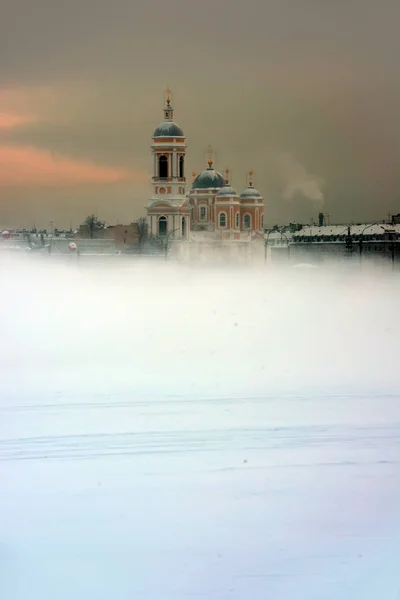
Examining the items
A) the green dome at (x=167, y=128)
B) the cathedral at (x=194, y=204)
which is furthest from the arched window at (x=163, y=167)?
the green dome at (x=167, y=128)

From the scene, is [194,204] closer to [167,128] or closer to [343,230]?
[343,230]

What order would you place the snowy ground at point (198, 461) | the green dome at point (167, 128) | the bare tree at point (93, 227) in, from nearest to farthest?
the snowy ground at point (198, 461) < the green dome at point (167, 128) < the bare tree at point (93, 227)

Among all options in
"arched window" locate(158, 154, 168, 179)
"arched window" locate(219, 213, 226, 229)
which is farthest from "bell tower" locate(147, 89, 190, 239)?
"arched window" locate(219, 213, 226, 229)

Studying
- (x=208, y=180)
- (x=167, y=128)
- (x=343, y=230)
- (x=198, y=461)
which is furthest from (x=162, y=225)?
(x=198, y=461)

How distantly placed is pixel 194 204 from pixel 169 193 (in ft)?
14.2

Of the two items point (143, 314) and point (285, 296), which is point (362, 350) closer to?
point (143, 314)

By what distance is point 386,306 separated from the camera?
22.5 ft

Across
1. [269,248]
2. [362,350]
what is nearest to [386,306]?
[362,350]

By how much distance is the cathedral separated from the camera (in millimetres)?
17781

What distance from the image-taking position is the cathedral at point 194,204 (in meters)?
17.8

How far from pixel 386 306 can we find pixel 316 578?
4819mm

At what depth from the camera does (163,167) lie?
18.5m

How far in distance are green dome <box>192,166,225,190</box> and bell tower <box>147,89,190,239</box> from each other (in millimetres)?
3819

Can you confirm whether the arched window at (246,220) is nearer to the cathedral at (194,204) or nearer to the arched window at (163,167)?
the cathedral at (194,204)
